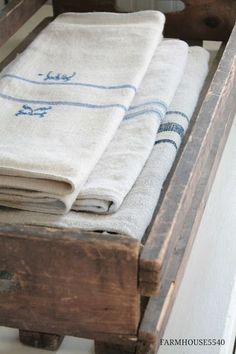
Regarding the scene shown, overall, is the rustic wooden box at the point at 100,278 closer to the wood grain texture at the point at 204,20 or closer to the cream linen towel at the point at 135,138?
the cream linen towel at the point at 135,138

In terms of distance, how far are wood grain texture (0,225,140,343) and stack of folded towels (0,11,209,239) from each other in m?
0.11

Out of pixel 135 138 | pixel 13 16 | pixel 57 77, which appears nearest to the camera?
pixel 135 138

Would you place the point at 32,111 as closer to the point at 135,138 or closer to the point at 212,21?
the point at 135,138

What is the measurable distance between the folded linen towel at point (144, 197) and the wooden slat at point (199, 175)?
0.04m

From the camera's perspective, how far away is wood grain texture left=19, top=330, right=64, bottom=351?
76cm

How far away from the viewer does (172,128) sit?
36.4 inches

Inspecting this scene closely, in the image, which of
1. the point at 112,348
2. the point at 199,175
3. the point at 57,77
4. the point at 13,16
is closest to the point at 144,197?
the point at 199,175

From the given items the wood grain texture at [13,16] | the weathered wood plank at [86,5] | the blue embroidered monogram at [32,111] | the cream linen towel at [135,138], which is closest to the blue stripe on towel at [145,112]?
the cream linen towel at [135,138]

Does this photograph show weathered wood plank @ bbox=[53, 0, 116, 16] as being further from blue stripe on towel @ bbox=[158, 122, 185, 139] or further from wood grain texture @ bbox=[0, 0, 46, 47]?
blue stripe on towel @ bbox=[158, 122, 185, 139]

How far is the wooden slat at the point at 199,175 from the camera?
2.22 feet

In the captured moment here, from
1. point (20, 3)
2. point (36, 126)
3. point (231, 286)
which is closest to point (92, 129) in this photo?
point (36, 126)

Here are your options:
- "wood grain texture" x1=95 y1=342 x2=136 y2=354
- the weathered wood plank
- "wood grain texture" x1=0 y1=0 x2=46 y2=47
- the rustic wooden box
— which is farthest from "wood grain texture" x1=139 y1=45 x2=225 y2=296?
the weathered wood plank

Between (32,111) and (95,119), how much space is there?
9 centimetres

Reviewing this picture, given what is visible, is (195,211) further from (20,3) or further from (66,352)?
(20,3)
